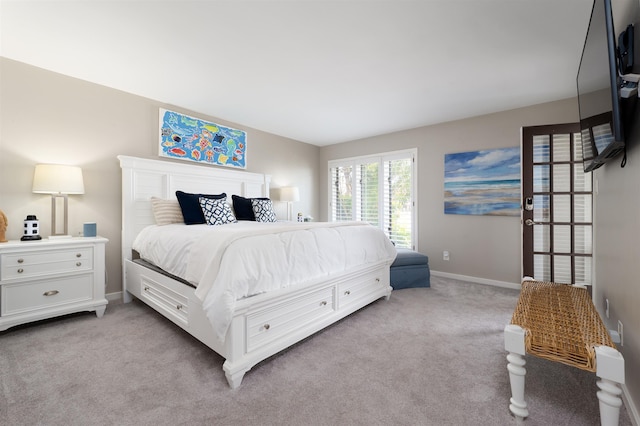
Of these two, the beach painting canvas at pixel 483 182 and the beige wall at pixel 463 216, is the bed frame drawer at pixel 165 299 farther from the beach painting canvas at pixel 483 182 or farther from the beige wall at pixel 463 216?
the beach painting canvas at pixel 483 182

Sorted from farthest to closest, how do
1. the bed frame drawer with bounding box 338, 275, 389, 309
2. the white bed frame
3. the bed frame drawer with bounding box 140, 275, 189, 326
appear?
1. the bed frame drawer with bounding box 338, 275, 389, 309
2. the bed frame drawer with bounding box 140, 275, 189, 326
3. the white bed frame

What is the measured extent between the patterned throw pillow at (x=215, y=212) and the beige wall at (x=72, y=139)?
98cm

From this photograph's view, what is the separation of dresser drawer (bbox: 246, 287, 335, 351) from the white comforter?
0.14 m

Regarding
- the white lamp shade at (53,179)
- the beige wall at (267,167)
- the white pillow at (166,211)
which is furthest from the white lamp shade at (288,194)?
the white lamp shade at (53,179)

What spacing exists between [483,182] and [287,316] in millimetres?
3240

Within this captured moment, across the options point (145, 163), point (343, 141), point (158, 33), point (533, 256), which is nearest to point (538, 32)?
point (533, 256)

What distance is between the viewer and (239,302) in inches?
59.9

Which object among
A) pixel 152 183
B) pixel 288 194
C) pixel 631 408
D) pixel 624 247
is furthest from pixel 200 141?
pixel 631 408

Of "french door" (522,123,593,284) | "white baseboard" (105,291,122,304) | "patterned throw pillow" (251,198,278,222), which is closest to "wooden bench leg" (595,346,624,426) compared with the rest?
"french door" (522,123,593,284)

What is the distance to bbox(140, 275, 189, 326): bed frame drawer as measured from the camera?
197 centimetres

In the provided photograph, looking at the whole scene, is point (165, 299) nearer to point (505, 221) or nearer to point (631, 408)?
point (631, 408)

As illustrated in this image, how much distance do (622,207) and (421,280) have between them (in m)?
2.14

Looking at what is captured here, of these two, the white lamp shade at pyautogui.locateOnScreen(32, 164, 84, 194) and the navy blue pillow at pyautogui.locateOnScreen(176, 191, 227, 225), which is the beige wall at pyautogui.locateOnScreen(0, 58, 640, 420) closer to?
the white lamp shade at pyautogui.locateOnScreen(32, 164, 84, 194)

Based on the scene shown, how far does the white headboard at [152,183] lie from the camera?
291 cm
